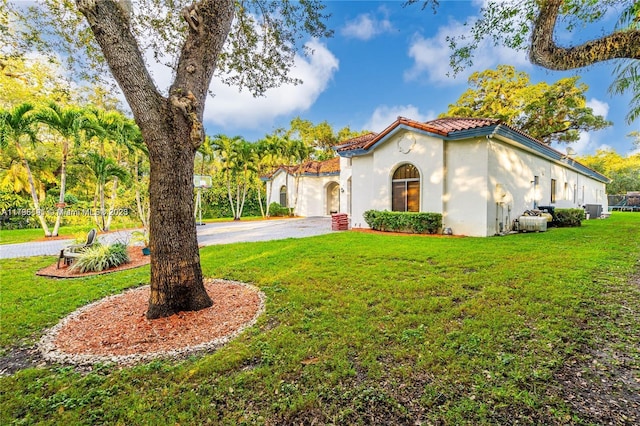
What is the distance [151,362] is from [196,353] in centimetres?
43

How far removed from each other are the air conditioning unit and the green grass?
643 cm

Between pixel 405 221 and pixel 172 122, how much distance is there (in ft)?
32.7

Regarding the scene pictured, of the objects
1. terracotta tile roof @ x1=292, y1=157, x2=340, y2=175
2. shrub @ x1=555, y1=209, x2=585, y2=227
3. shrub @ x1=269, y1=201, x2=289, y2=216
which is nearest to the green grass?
shrub @ x1=555, y1=209, x2=585, y2=227

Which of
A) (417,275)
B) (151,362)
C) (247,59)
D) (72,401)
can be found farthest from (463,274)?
(247,59)

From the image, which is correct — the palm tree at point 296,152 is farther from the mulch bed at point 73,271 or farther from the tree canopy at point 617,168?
the tree canopy at point 617,168

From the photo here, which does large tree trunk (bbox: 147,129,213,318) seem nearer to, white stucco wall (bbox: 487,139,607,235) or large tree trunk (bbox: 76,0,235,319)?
large tree trunk (bbox: 76,0,235,319)

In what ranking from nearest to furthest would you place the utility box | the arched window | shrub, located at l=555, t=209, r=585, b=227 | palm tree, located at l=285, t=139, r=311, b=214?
the arched window < shrub, located at l=555, t=209, r=585, b=227 < the utility box < palm tree, located at l=285, t=139, r=311, b=214

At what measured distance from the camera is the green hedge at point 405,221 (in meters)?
11.2

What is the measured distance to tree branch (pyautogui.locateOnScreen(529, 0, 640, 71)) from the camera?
4.09 meters

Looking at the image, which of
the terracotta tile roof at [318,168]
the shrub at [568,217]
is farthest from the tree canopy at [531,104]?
the terracotta tile roof at [318,168]

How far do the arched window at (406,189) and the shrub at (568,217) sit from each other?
Answer: 26.5 feet

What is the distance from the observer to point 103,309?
443cm

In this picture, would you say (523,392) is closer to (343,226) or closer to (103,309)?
(103,309)

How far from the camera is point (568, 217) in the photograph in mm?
14203
